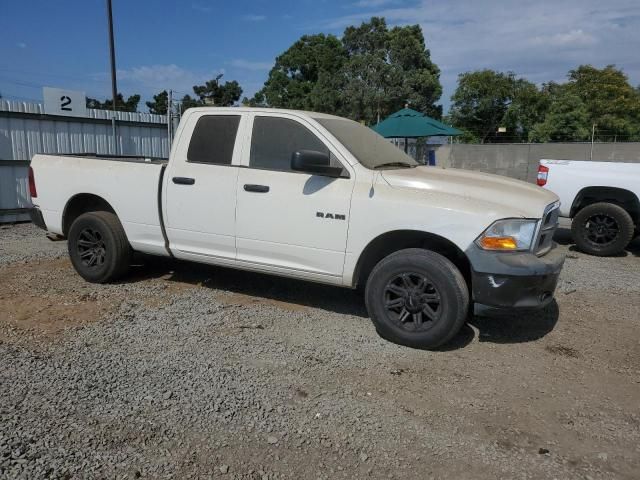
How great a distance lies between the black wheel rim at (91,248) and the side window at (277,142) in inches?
81.8

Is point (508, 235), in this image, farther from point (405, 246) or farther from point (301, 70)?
point (301, 70)

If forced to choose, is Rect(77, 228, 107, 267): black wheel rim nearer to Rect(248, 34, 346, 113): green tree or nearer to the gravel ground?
the gravel ground

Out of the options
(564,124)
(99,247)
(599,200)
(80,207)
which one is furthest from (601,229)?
(564,124)

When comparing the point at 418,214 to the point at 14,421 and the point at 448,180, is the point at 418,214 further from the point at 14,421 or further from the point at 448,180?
the point at 14,421

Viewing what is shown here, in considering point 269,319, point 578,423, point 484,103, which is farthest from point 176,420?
point 484,103

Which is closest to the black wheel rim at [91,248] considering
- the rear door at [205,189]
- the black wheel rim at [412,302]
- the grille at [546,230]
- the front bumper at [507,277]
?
the rear door at [205,189]

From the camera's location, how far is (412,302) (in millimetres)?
4176

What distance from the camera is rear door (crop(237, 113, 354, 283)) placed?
4.45m

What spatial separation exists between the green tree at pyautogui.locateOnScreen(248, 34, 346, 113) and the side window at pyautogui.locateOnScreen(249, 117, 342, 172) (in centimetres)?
3609

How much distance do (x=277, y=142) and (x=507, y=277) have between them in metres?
2.31

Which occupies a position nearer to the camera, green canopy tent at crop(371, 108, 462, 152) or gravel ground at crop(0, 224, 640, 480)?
gravel ground at crop(0, 224, 640, 480)

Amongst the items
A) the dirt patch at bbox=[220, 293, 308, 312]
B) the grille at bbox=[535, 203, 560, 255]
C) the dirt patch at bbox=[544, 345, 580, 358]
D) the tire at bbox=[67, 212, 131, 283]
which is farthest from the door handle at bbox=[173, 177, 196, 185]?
the dirt patch at bbox=[544, 345, 580, 358]

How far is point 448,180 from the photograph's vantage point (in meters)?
4.38

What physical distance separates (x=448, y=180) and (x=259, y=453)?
265 centimetres
